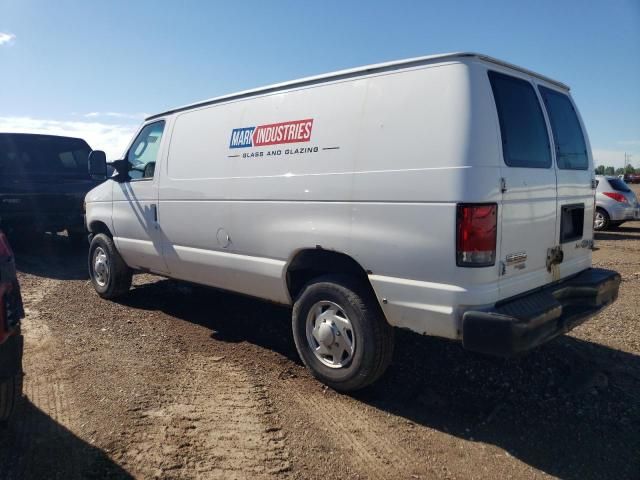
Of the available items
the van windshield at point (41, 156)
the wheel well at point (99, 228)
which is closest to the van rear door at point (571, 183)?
the wheel well at point (99, 228)

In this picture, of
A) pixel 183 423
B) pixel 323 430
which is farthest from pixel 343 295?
pixel 183 423

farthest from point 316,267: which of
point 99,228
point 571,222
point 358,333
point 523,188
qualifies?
point 99,228

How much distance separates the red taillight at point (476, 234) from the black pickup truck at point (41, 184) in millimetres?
8369

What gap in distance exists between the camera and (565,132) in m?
4.22

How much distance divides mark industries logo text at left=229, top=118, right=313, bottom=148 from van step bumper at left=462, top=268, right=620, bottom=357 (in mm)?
1872

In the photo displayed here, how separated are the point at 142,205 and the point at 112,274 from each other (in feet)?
3.86

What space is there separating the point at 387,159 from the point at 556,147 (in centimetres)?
141

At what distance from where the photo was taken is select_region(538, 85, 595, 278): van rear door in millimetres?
4008

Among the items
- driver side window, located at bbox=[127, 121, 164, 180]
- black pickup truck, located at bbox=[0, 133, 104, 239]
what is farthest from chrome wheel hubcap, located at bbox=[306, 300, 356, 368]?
black pickup truck, located at bbox=[0, 133, 104, 239]

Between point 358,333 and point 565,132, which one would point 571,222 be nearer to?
point 565,132

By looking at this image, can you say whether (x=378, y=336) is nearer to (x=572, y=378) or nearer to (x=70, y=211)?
(x=572, y=378)

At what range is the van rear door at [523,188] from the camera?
11.2 feet

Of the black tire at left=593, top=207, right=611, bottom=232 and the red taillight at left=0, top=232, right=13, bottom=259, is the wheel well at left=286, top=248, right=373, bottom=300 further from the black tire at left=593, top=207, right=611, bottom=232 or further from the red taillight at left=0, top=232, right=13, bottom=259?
the black tire at left=593, top=207, right=611, bottom=232

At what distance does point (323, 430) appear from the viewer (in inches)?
135
